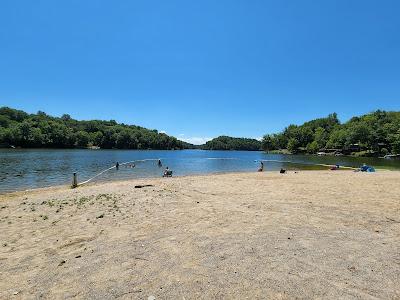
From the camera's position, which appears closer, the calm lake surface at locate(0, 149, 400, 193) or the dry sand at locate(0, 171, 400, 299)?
the dry sand at locate(0, 171, 400, 299)

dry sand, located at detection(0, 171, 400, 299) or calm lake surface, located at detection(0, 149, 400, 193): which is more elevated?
dry sand, located at detection(0, 171, 400, 299)

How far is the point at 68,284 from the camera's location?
686 cm

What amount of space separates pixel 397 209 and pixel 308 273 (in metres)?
10.0

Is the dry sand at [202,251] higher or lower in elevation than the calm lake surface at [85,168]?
higher

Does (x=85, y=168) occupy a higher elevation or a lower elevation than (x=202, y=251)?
lower

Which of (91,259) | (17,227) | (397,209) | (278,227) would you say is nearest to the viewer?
(91,259)

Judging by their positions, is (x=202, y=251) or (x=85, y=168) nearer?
(x=202, y=251)

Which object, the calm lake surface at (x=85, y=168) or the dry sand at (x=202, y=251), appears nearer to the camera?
the dry sand at (x=202, y=251)

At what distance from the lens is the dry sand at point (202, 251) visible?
259 inches

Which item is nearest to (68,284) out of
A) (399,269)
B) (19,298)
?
(19,298)

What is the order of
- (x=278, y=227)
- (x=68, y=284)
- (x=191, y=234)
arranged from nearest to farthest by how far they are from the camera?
(x=68, y=284)
(x=191, y=234)
(x=278, y=227)

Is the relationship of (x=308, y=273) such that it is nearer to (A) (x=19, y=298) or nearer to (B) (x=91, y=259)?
(B) (x=91, y=259)

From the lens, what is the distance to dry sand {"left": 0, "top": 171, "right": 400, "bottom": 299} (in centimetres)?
659

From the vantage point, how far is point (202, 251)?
8750 mm
